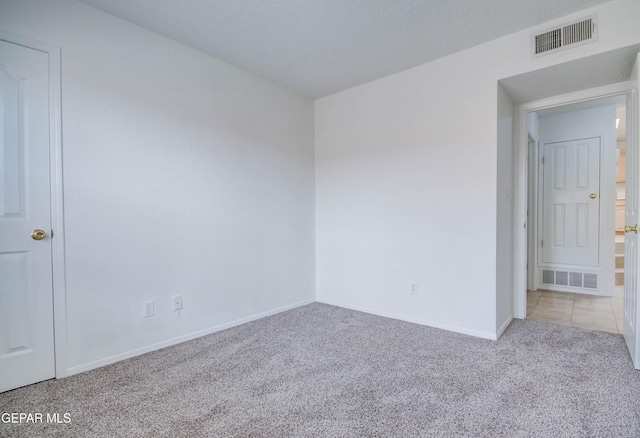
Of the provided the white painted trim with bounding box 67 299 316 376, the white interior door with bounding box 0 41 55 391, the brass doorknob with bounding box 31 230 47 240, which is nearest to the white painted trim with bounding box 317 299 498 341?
the white painted trim with bounding box 67 299 316 376

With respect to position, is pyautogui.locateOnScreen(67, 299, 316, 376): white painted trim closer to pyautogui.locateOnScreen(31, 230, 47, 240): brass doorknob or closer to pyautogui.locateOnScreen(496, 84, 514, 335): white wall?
pyautogui.locateOnScreen(31, 230, 47, 240): brass doorknob

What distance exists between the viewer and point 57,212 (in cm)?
203

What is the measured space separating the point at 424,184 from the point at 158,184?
231 centimetres

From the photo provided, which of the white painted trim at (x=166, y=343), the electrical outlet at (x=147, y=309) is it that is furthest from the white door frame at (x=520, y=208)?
the electrical outlet at (x=147, y=309)

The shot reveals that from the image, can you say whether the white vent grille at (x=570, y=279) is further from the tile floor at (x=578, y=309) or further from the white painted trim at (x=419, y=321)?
the white painted trim at (x=419, y=321)

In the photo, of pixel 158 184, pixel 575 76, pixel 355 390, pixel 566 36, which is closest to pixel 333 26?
pixel 566 36

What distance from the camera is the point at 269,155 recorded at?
334cm

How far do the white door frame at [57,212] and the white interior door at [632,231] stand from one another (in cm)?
367

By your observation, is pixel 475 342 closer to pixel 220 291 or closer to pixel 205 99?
pixel 220 291

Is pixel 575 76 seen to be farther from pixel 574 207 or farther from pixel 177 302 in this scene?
pixel 177 302

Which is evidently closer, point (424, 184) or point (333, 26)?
point (333, 26)

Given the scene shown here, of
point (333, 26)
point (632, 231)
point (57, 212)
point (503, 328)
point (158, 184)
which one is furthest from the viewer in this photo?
point (503, 328)

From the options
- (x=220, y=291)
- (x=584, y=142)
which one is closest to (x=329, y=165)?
(x=220, y=291)

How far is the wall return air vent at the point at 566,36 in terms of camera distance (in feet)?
7.20
